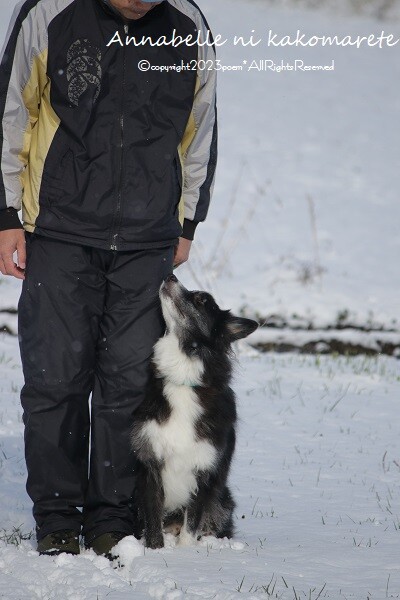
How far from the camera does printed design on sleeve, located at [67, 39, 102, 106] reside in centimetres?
370

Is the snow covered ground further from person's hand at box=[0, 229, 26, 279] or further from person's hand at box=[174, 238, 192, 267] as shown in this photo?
person's hand at box=[0, 229, 26, 279]

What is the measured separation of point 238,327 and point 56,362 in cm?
101

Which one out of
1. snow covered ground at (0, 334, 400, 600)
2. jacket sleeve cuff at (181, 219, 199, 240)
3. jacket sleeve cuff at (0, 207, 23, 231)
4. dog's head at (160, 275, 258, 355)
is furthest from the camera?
jacket sleeve cuff at (181, 219, 199, 240)

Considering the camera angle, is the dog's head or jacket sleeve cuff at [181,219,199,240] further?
jacket sleeve cuff at [181,219,199,240]

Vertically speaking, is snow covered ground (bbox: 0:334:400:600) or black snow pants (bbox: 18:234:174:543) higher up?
black snow pants (bbox: 18:234:174:543)

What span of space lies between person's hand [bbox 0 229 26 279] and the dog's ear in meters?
1.10

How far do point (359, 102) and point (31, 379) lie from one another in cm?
2010

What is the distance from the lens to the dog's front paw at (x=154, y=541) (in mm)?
4004

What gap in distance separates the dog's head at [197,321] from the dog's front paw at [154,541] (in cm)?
91

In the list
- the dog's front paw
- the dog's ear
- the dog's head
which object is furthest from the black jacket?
the dog's front paw

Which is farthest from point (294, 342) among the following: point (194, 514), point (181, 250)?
point (194, 514)

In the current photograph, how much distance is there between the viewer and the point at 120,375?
3973 millimetres

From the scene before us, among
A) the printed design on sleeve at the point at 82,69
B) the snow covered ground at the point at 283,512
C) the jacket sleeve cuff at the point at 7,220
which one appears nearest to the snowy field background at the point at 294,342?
the snow covered ground at the point at 283,512

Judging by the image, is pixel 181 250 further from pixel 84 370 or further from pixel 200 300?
pixel 84 370
